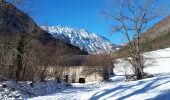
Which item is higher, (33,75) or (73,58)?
(73,58)

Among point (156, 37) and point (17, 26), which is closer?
point (17, 26)

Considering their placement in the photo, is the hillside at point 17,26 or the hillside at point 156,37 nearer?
the hillside at point 17,26

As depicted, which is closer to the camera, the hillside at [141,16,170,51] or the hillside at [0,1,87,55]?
the hillside at [0,1,87,55]

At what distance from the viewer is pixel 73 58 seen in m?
70.5

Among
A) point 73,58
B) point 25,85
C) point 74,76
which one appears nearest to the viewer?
point 25,85

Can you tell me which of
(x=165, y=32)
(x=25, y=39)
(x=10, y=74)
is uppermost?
(x=165, y=32)

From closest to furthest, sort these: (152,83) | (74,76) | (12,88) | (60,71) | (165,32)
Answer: (152,83)
(12,88)
(60,71)
(74,76)
(165,32)

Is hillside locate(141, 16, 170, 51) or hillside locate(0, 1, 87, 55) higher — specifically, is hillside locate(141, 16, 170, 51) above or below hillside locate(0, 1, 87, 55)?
above

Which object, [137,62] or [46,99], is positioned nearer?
[46,99]

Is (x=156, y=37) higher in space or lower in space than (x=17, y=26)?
higher

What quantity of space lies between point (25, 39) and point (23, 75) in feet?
14.1

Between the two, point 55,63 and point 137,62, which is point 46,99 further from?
point 55,63

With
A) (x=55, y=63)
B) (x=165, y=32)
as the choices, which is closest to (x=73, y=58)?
(x=55, y=63)

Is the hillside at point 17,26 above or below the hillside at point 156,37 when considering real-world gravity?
below
